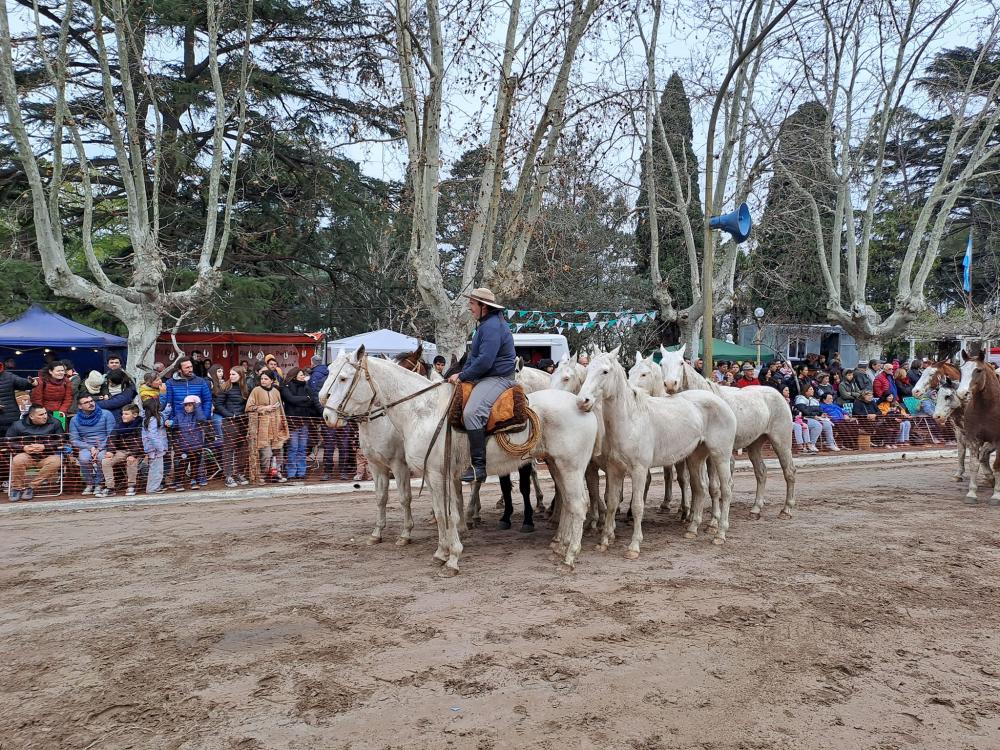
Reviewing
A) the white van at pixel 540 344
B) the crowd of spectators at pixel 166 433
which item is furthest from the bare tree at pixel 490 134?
the white van at pixel 540 344

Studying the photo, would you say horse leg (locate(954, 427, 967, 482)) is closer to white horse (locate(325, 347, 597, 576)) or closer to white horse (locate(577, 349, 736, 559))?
white horse (locate(577, 349, 736, 559))

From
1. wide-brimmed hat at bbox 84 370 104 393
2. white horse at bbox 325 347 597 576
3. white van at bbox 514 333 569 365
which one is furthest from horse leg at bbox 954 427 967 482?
wide-brimmed hat at bbox 84 370 104 393

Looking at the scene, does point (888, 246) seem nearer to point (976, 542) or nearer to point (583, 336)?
point (583, 336)

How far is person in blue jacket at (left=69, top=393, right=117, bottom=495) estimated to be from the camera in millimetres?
9602

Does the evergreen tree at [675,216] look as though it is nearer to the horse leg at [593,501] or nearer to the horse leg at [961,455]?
the horse leg at [961,455]

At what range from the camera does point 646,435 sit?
6.86m

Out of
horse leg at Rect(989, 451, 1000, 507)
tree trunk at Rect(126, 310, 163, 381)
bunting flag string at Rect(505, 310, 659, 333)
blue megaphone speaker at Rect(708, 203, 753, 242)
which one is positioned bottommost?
horse leg at Rect(989, 451, 1000, 507)

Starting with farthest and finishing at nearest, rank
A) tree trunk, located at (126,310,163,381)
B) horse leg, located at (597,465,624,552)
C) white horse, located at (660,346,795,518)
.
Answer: tree trunk, located at (126,310,163,381) < white horse, located at (660,346,795,518) < horse leg, located at (597,465,624,552)

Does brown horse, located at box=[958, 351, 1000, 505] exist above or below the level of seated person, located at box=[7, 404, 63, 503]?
above

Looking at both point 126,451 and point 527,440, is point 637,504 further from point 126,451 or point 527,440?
point 126,451

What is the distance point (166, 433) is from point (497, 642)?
767cm

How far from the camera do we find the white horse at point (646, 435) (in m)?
6.63

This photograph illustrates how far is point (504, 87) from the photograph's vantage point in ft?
37.1

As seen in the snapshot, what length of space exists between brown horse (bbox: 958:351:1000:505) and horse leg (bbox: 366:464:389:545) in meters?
8.07
